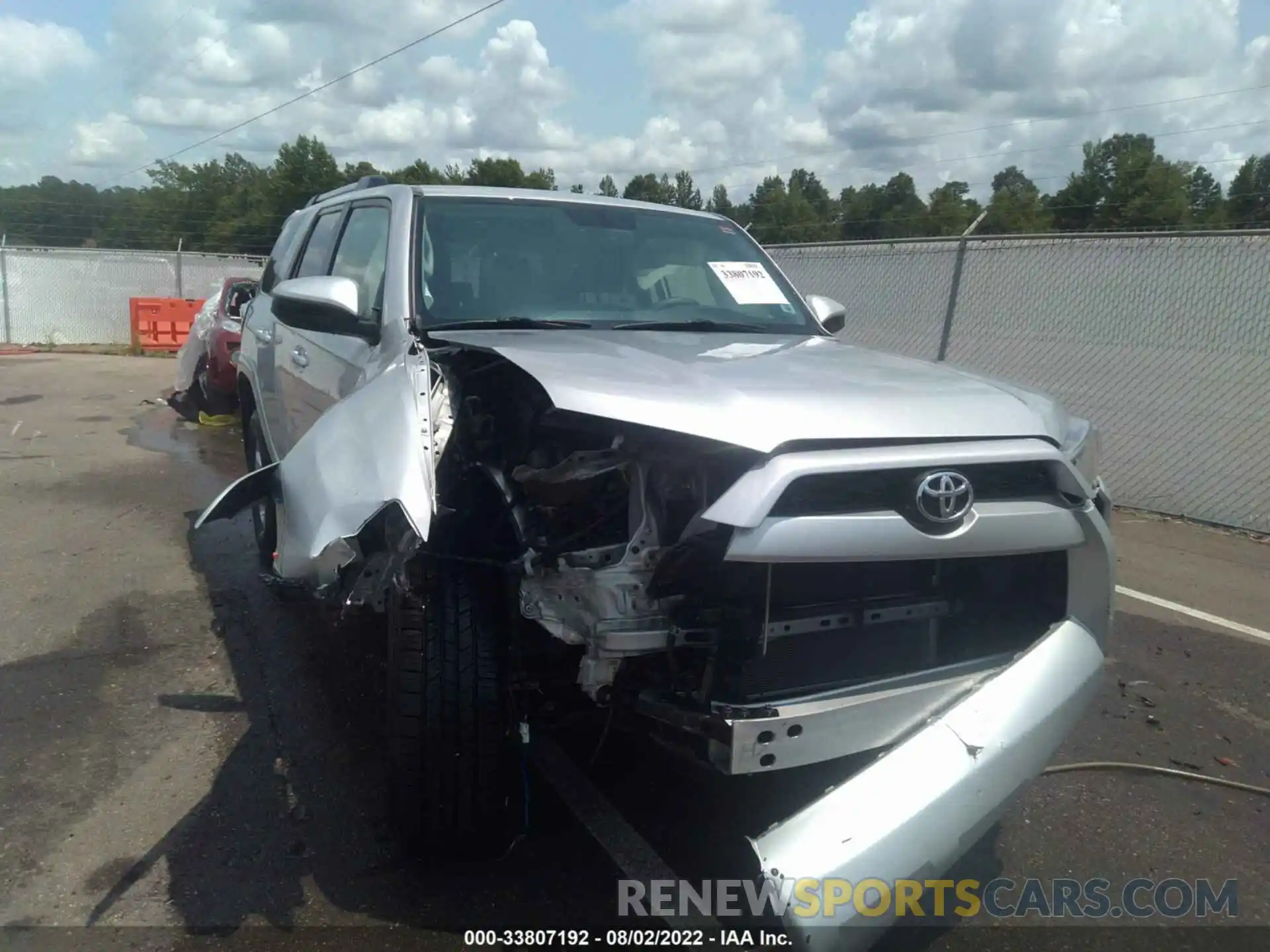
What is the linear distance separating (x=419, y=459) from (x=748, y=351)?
4.15 ft

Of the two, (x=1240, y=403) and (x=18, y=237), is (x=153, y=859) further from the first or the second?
(x=18, y=237)

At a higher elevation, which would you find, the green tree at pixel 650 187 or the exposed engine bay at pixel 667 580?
the green tree at pixel 650 187

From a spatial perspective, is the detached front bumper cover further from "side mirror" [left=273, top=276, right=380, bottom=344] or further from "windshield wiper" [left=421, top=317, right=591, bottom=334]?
"side mirror" [left=273, top=276, right=380, bottom=344]

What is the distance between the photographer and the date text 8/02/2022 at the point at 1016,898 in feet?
9.65

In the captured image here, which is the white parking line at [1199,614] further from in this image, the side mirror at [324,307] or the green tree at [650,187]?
the green tree at [650,187]

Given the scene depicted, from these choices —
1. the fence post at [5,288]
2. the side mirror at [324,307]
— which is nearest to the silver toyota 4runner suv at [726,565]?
the side mirror at [324,307]

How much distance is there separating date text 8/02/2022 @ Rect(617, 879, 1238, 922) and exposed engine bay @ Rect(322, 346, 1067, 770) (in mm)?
575

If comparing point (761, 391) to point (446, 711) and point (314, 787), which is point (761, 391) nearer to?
point (446, 711)

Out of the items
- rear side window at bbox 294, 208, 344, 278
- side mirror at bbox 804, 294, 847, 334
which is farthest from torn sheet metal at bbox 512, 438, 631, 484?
rear side window at bbox 294, 208, 344, 278

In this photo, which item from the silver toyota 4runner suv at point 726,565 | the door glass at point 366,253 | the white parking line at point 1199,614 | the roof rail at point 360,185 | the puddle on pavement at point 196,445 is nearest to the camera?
the silver toyota 4runner suv at point 726,565

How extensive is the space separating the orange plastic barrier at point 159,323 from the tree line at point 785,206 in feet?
69.9

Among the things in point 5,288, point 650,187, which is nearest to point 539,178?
point 650,187

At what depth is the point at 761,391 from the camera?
260cm

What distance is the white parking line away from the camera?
17.7 ft
